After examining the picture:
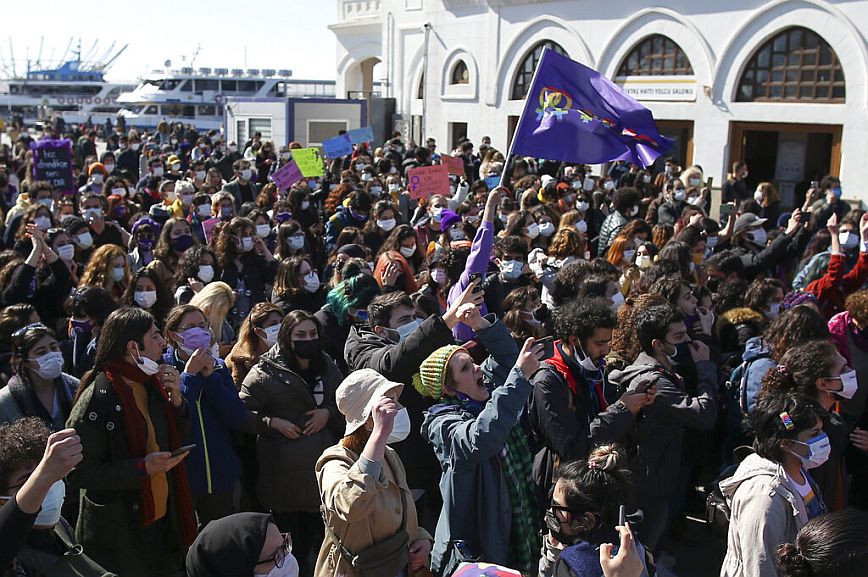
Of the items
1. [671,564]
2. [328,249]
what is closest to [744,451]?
[671,564]

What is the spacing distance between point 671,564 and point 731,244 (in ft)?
15.4

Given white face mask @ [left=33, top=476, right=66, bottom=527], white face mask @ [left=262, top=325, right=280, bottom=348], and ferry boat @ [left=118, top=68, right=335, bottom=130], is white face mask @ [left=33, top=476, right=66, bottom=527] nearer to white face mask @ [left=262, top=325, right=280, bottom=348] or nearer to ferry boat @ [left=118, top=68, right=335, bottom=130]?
white face mask @ [left=262, top=325, right=280, bottom=348]

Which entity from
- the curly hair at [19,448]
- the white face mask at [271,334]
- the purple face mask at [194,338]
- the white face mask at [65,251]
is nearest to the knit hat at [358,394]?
the curly hair at [19,448]

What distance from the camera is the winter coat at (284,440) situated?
4797mm

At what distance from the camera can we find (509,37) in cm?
2614

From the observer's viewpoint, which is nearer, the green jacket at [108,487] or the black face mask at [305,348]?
the green jacket at [108,487]

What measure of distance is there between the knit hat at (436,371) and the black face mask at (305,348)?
963 mm

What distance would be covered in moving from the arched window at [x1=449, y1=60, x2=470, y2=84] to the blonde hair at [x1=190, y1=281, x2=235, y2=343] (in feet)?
75.8

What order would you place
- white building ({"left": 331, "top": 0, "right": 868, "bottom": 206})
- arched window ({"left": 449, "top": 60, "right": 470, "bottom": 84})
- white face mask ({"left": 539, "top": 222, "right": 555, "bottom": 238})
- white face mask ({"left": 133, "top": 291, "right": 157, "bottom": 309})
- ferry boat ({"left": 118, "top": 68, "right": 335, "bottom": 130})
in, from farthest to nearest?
ferry boat ({"left": 118, "top": 68, "right": 335, "bottom": 130})
arched window ({"left": 449, "top": 60, "right": 470, "bottom": 84})
white building ({"left": 331, "top": 0, "right": 868, "bottom": 206})
white face mask ({"left": 539, "top": 222, "right": 555, "bottom": 238})
white face mask ({"left": 133, "top": 291, "right": 157, "bottom": 309})

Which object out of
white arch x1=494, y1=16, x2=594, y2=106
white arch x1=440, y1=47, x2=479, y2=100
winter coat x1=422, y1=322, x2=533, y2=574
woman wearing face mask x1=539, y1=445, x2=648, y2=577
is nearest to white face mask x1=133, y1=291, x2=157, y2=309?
winter coat x1=422, y1=322, x2=533, y2=574

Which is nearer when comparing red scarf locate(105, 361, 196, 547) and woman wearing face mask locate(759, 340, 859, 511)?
red scarf locate(105, 361, 196, 547)

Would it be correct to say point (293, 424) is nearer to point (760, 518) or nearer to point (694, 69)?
point (760, 518)

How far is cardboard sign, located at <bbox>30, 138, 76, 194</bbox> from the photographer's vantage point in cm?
1241

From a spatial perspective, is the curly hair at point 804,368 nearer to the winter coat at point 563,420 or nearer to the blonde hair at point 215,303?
the winter coat at point 563,420
